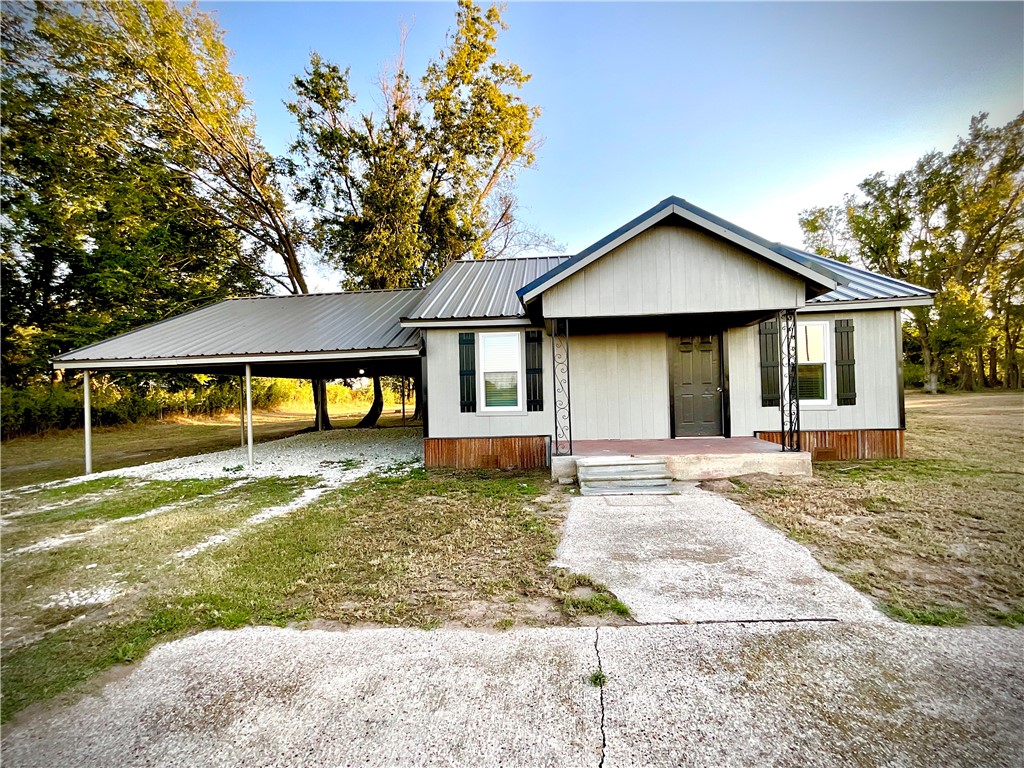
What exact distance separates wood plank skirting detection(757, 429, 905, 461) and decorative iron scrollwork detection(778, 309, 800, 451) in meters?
0.50

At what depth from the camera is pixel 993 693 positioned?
2.08 metres

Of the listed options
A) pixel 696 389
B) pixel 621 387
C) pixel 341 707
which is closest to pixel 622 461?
pixel 621 387

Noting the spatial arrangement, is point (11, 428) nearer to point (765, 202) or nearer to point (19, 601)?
point (19, 601)

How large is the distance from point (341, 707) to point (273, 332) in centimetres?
930

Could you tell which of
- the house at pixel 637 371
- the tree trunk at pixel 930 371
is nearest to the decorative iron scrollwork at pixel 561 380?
the house at pixel 637 371

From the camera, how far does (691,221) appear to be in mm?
6234

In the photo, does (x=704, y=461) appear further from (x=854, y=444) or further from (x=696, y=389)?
(x=854, y=444)

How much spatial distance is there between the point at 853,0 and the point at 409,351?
10322 millimetres

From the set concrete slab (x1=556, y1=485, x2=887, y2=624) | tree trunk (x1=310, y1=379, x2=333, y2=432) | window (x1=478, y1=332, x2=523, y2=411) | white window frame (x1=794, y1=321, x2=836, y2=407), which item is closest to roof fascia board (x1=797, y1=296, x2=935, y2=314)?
white window frame (x1=794, y1=321, x2=836, y2=407)

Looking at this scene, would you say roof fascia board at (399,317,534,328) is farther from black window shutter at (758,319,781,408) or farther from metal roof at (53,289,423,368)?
black window shutter at (758,319,781,408)

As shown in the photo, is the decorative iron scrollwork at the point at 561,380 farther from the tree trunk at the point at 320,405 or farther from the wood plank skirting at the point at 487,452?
the tree trunk at the point at 320,405

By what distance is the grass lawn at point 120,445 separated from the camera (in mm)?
9273

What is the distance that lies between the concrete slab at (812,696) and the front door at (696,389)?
5444mm

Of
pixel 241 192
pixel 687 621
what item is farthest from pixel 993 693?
pixel 241 192
